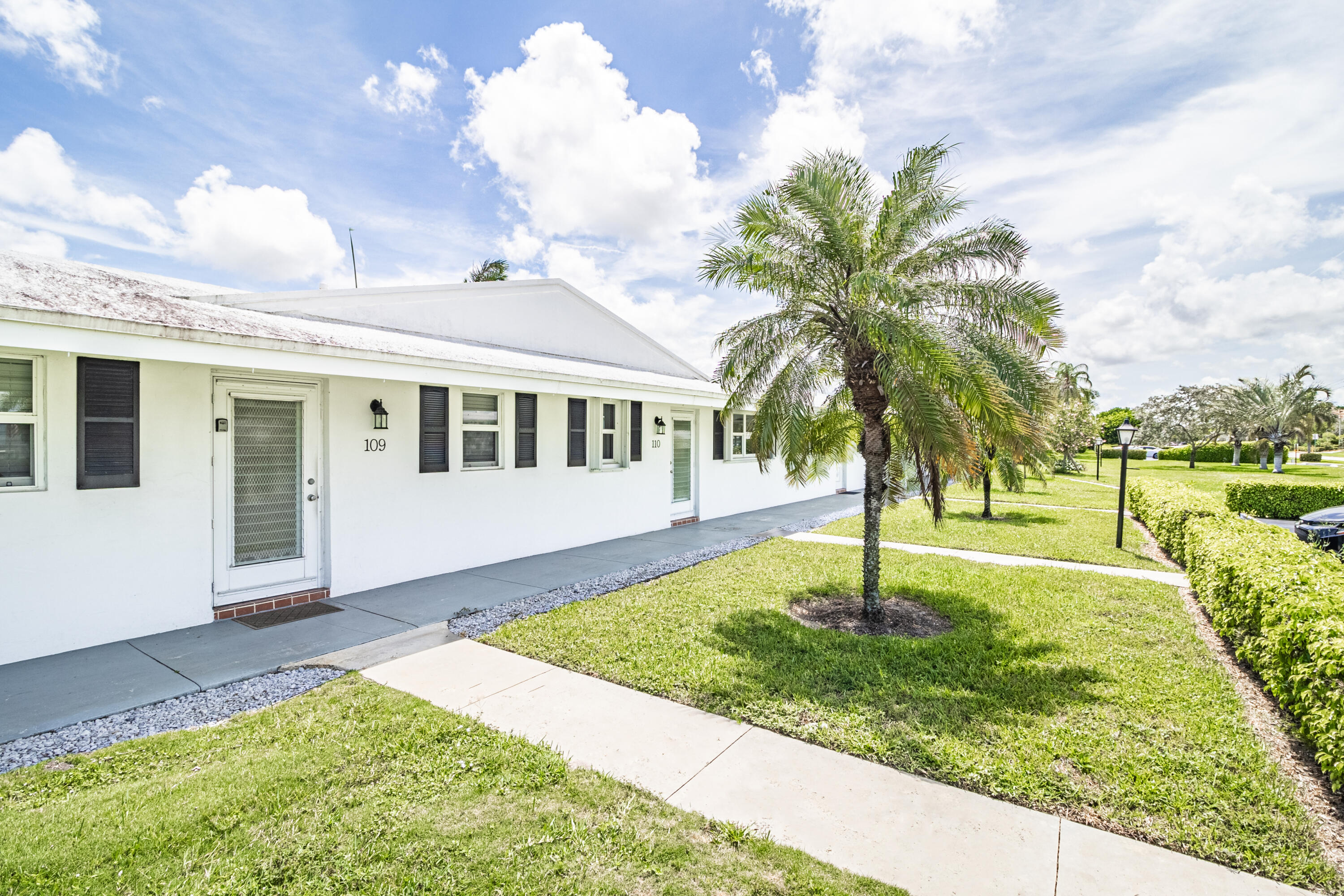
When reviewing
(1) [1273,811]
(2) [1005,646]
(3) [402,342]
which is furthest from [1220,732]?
(3) [402,342]

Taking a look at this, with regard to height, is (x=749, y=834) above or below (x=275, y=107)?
below

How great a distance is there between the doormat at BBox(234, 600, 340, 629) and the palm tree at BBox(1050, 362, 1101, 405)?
8.59 meters

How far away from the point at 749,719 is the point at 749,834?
51.6 inches

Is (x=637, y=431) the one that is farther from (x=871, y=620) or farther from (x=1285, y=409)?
(x=1285, y=409)

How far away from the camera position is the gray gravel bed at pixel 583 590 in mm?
6578

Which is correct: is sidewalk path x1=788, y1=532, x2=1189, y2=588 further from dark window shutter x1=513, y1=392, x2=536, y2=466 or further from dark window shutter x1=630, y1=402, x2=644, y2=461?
dark window shutter x1=513, y1=392, x2=536, y2=466

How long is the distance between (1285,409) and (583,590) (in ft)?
157

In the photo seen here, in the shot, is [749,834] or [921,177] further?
[921,177]

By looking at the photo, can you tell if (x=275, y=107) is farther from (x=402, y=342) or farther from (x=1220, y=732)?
(x=1220, y=732)

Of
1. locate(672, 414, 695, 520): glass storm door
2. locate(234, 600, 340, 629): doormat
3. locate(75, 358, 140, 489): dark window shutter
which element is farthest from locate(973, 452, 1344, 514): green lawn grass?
Answer: locate(75, 358, 140, 489): dark window shutter

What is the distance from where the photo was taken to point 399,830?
3080 mm

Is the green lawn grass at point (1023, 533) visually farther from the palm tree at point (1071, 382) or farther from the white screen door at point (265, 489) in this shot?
the white screen door at point (265, 489)

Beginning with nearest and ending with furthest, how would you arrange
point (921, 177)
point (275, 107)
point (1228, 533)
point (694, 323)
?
point (921, 177)
point (1228, 533)
point (275, 107)
point (694, 323)

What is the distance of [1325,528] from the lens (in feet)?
33.1
